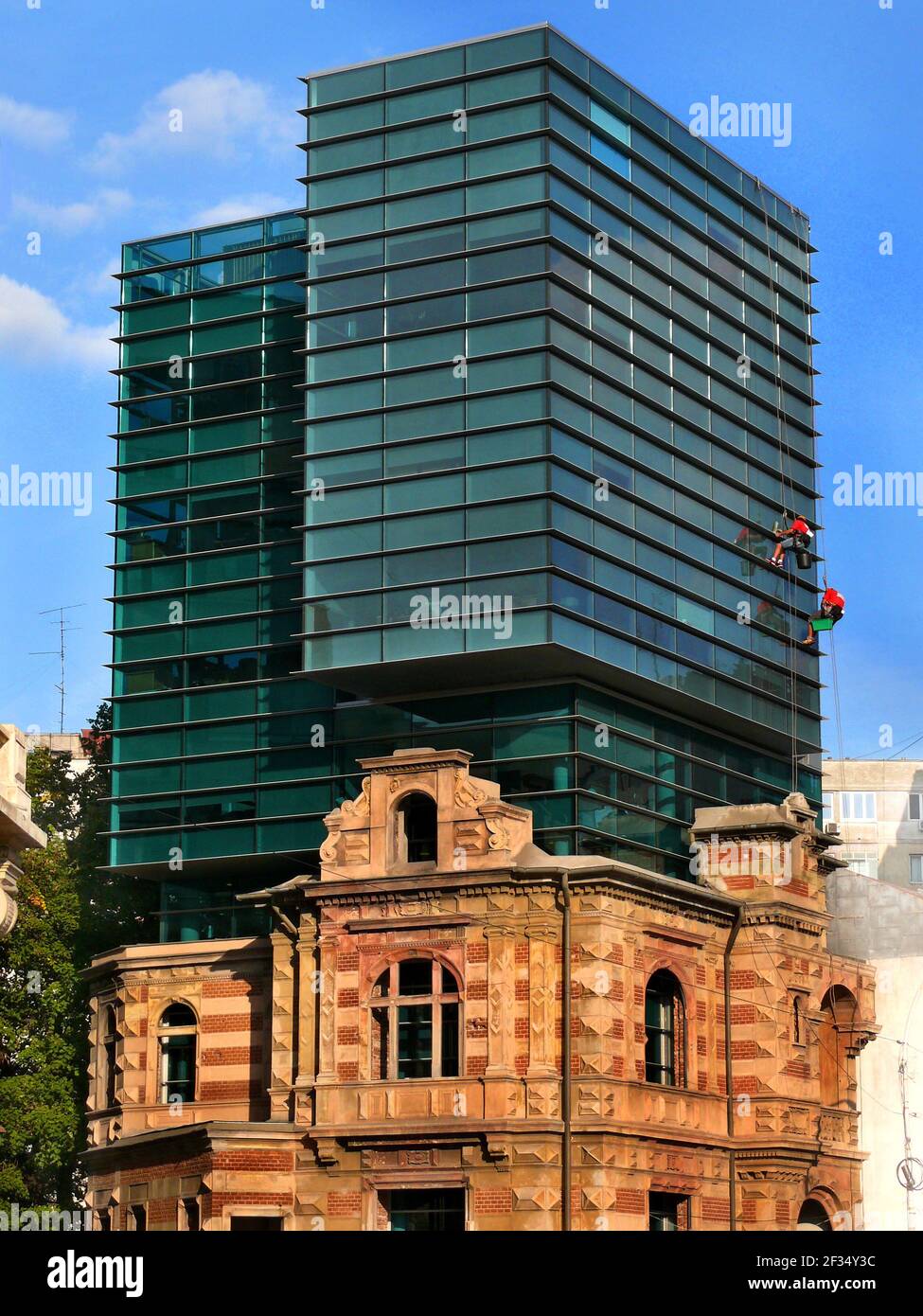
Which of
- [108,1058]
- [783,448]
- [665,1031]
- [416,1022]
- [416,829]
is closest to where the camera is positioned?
[416,1022]

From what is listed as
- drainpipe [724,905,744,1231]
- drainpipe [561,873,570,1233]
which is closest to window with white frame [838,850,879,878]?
drainpipe [724,905,744,1231]

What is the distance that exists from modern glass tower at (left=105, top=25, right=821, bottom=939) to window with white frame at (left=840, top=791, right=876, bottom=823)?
47.7m

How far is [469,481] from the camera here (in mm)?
69875

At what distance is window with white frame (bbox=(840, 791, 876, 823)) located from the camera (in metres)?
127

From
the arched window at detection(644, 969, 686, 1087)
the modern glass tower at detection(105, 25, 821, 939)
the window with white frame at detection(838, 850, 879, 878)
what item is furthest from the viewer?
the window with white frame at detection(838, 850, 879, 878)

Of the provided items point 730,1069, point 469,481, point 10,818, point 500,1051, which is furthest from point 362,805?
point 10,818

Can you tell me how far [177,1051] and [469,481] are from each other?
64.0ft

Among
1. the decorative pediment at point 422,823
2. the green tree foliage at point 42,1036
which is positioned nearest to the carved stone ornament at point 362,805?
the decorative pediment at point 422,823

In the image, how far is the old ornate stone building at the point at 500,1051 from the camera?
59344 mm

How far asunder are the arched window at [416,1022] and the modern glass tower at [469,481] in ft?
24.2

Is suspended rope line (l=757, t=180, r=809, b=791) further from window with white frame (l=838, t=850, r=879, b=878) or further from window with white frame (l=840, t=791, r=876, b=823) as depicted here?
window with white frame (l=840, t=791, r=876, b=823)

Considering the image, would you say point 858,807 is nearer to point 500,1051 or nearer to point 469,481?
point 469,481

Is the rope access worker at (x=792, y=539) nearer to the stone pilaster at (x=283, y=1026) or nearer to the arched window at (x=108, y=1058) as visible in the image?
the stone pilaster at (x=283, y=1026)
